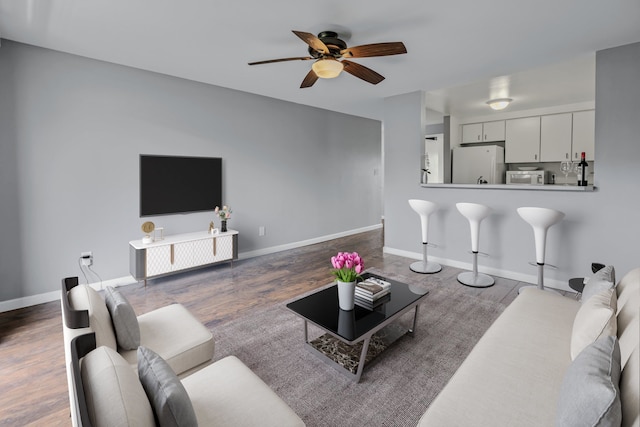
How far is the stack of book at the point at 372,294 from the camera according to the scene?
7.51 ft

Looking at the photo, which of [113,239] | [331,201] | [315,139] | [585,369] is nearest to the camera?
[585,369]

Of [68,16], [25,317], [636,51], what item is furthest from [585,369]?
[25,317]

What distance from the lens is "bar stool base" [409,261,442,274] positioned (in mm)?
4094

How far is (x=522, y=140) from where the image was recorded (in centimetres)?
607

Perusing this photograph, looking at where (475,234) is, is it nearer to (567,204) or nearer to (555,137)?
(567,204)

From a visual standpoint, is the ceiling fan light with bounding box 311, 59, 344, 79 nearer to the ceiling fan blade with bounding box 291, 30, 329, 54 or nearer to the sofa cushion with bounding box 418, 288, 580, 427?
the ceiling fan blade with bounding box 291, 30, 329, 54

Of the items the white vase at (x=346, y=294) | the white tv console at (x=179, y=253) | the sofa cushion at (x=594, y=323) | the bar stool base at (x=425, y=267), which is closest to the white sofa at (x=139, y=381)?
the white vase at (x=346, y=294)

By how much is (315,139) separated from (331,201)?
1.23 metres

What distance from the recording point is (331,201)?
615 cm

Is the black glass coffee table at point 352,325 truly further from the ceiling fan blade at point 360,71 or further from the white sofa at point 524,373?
the ceiling fan blade at point 360,71

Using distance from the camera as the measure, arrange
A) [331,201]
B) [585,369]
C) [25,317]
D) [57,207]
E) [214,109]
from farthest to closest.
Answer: [331,201] < [214,109] < [57,207] < [25,317] < [585,369]

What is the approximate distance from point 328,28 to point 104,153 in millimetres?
2730

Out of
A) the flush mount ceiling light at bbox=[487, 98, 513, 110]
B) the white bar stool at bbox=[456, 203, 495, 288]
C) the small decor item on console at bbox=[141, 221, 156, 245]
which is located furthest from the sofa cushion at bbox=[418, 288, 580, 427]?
the flush mount ceiling light at bbox=[487, 98, 513, 110]

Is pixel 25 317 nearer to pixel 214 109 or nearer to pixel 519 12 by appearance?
pixel 214 109
